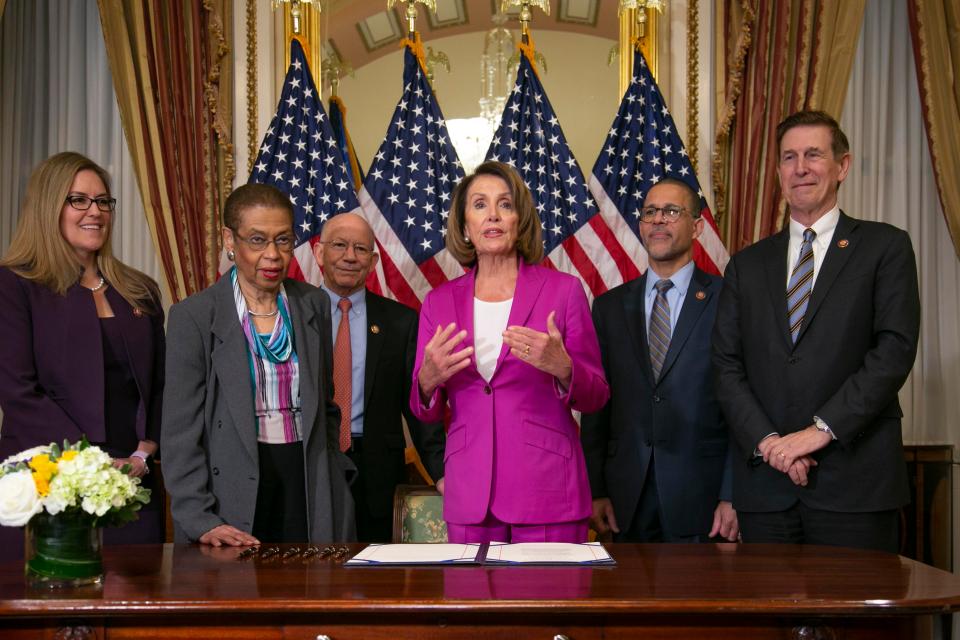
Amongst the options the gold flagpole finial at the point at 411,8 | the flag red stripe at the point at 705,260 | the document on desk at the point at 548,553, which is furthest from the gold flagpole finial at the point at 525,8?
the document on desk at the point at 548,553

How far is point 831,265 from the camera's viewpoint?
115 inches

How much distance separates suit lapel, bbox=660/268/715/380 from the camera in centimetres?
329

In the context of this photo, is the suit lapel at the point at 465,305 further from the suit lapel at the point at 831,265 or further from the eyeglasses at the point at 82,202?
the eyeglasses at the point at 82,202

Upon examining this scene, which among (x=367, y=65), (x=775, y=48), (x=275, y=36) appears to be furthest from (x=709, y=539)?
(x=275, y=36)

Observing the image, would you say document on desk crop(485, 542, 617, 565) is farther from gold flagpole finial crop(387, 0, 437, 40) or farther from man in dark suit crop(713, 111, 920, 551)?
gold flagpole finial crop(387, 0, 437, 40)

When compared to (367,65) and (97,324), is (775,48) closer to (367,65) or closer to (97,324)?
(367,65)

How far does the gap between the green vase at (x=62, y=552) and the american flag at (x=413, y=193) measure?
107 inches

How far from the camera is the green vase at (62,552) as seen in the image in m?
1.97

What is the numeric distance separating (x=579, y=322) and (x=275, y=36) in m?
3.07

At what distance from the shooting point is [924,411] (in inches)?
182

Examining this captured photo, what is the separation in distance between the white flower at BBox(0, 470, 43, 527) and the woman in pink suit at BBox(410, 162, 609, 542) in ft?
3.29

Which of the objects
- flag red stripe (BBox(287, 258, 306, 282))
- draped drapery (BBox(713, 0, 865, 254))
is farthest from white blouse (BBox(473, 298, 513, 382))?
draped drapery (BBox(713, 0, 865, 254))

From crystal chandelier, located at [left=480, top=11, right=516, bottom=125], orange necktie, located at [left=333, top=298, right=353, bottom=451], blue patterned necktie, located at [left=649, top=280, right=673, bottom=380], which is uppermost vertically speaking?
crystal chandelier, located at [left=480, top=11, right=516, bottom=125]

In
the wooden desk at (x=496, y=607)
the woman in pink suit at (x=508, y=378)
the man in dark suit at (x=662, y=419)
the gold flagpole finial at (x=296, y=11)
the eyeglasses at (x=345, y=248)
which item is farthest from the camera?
the gold flagpole finial at (x=296, y=11)
